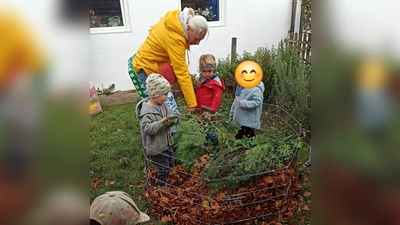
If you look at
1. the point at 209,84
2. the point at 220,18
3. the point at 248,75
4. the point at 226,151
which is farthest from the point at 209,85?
the point at 220,18

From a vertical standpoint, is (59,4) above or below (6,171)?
above

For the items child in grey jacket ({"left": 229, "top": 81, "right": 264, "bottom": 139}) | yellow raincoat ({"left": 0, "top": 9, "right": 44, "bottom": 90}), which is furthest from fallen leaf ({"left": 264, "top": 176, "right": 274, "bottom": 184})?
yellow raincoat ({"left": 0, "top": 9, "right": 44, "bottom": 90})

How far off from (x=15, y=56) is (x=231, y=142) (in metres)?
2.52

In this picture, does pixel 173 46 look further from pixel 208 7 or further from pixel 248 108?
pixel 208 7


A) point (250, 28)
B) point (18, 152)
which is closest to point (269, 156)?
point (18, 152)

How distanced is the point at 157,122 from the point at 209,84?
85 centimetres

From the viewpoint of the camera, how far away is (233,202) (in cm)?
255

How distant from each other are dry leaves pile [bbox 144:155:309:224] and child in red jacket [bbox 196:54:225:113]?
83 centimetres

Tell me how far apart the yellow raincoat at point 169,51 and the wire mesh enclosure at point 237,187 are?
591 mm

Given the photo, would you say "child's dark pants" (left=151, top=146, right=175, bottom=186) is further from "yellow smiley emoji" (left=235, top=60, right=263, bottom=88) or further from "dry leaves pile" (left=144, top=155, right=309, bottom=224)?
"yellow smiley emoji" (left=235, top=60, right=263, bottom=88)

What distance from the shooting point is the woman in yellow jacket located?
2.90 m

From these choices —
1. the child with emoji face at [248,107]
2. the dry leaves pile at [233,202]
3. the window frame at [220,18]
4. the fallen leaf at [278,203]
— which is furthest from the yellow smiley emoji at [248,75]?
the window frame at [220,18]

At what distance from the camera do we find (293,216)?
2.67 meters

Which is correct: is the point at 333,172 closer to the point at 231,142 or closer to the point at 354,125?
the point at 354,125
